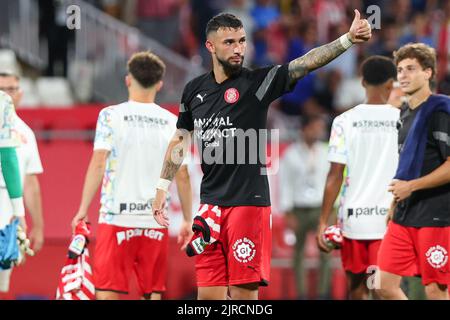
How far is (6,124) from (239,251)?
7.15ft

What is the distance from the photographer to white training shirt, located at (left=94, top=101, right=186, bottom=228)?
31.4ft

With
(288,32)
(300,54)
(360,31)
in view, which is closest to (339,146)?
(360,31)

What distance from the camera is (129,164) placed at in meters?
9.61

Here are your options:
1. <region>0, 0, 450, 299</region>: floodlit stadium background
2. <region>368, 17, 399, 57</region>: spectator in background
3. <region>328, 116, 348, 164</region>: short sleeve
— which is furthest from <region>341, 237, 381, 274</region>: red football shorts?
<region>368, 17, 399, 57</region>: spectator in background

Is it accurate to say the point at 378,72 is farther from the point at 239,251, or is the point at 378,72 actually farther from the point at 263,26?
the point at 263,26

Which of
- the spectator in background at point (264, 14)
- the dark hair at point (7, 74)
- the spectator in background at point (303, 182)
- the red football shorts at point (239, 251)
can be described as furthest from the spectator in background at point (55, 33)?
the red football shorts at point (239, 251)

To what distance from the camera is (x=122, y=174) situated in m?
9.61

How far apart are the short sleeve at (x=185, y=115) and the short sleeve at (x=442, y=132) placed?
202cm

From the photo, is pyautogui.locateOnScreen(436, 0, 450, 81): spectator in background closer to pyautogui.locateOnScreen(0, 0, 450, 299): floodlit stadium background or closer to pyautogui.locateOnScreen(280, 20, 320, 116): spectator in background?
pyautogui.locateOnScreen(0, 0, 450, 299): floodlit stadium background

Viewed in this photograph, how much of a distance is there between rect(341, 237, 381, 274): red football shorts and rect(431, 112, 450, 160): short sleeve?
5.02 ft

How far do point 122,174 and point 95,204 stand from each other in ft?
13.7
